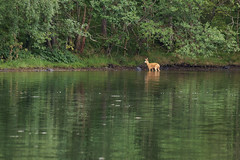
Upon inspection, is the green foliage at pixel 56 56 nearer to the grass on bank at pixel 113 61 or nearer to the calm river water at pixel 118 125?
the grass on bank at pixel 113 61

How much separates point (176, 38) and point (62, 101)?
30060 millimetres

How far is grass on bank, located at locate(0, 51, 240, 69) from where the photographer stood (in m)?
45.0

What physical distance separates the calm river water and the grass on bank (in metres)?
20.2

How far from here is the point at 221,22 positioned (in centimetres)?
5547

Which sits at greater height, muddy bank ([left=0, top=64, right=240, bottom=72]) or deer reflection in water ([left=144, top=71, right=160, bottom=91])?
muddy bank ([left=0, top=64, right=240, bottom=72])

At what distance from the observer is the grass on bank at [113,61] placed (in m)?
45.0

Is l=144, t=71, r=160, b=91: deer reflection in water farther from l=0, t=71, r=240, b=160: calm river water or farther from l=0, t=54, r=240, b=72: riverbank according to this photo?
l=0, t=54, r=240, b=72: riverbank

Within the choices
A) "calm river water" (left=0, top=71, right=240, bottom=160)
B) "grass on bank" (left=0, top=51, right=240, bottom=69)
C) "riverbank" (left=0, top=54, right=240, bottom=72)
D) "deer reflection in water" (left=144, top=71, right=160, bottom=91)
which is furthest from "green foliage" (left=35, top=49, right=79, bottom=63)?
"calm river water" (left=0, top=71, right=240, bottom=160)

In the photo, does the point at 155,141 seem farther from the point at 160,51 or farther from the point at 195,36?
the point at 160,51

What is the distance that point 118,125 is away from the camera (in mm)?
15094

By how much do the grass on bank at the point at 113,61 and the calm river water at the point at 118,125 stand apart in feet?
66.4

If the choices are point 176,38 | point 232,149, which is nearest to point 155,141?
point 232,149

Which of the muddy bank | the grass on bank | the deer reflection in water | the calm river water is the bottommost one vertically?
the calm river water

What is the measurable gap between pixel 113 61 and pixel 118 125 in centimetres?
3604
